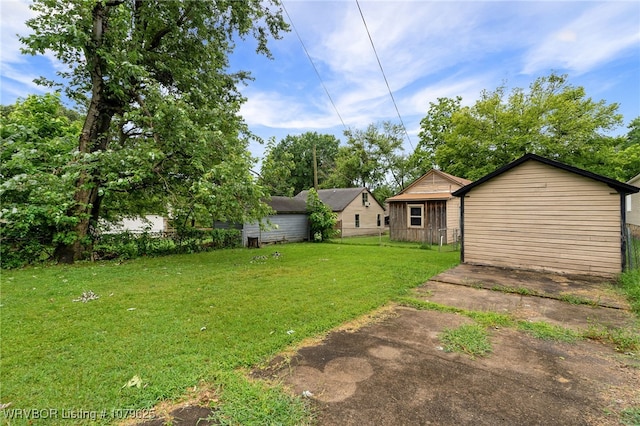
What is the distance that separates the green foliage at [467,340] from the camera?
3320mm

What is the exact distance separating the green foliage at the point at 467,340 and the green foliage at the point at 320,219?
14.0m

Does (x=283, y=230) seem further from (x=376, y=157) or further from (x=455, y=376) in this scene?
(x=376, y=157)

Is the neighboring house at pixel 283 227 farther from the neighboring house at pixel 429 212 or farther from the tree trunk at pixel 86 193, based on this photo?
the tree trunk at pixel 86 193

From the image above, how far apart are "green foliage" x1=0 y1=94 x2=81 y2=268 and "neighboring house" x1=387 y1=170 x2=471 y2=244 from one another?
14.1 m

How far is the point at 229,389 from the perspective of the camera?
8.23 ft

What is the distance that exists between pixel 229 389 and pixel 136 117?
8.82 m

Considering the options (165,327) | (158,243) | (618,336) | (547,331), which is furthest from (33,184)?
(618,336)

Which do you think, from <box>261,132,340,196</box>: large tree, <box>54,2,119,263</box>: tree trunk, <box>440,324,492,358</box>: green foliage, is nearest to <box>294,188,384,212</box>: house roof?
<box>54,2,119,263</box>: tree trunk

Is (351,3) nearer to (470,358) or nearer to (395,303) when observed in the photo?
(395,303)

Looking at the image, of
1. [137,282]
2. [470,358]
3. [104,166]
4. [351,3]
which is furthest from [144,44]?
[470,358]

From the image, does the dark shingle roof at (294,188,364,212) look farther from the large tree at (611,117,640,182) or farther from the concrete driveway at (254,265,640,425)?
the concrete driveway at (254,265,640,425)

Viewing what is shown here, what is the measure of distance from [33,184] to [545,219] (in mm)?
13933

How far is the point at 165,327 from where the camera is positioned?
3.98 m

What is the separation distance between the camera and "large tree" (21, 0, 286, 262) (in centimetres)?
805
